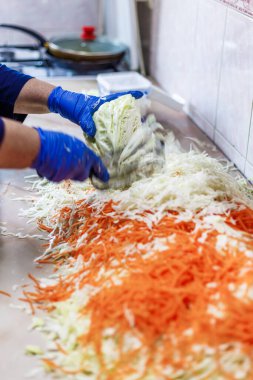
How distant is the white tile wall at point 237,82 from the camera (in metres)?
1.69

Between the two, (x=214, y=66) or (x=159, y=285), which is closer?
(x=159, y=285)

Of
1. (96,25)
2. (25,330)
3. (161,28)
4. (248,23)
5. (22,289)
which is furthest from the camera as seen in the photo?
(96,25)

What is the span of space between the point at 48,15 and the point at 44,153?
2.28m

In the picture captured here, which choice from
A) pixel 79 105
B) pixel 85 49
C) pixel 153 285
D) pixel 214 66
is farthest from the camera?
pixel 85 49

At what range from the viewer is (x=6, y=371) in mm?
1017

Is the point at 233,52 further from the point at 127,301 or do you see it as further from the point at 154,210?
the point at 127,301

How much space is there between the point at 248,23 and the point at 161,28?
94 cm

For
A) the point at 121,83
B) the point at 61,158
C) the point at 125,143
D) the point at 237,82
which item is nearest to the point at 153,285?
the point at 61,158

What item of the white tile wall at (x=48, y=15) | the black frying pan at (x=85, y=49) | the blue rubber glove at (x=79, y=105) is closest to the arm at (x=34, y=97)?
the blue rubber glove at (x=79, y=105)

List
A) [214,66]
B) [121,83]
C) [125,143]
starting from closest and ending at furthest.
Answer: [125,143] < [214,66] < [121,83]

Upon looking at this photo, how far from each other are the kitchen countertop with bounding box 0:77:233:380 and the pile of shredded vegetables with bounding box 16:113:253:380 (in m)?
0.04

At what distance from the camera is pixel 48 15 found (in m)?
3.26

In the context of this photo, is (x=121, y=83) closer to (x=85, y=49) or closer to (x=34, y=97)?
(x=85, y=49)

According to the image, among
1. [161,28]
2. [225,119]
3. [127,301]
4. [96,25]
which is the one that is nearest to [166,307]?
[127,301]
